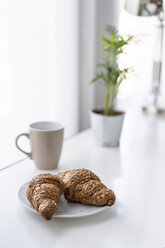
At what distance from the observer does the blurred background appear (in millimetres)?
935

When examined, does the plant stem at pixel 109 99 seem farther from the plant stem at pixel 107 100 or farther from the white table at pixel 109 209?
the white table at pixel 109 209

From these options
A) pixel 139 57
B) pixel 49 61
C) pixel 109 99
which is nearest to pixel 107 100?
pixel 109 99

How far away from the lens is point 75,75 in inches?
47.1

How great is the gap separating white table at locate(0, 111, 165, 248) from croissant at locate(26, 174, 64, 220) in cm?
4

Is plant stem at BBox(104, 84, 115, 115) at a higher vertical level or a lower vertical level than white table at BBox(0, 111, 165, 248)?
higher

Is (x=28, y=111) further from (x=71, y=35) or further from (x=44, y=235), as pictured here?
(x=44, y=235)

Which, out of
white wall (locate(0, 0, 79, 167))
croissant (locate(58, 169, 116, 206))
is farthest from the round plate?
white wall (locate(0, 0, 79, 167))

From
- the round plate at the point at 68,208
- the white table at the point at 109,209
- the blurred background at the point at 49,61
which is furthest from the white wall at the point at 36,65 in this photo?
the round plate at the point at 68,208

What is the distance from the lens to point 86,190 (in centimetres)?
62

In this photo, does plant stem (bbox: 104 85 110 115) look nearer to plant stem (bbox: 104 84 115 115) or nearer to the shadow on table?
plant stem (bbox: 104 84 115 115)

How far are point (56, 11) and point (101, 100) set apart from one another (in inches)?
16.3

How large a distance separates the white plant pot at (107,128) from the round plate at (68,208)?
387 millimetres

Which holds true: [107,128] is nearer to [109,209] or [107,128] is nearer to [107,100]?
[107,100]

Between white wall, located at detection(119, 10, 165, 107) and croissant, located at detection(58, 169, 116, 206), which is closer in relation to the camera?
croissant, located at detection(58, 169, 116, 206)
